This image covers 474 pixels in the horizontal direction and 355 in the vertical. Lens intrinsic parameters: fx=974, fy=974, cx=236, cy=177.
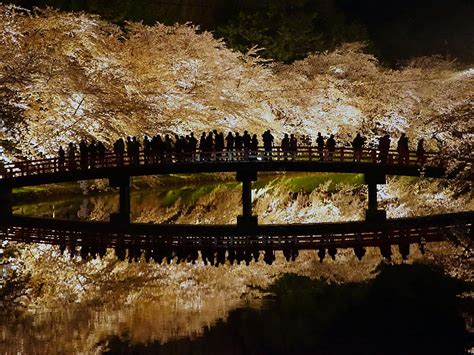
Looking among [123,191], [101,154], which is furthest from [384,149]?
[101,154]

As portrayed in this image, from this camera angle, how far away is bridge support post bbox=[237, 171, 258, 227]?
28.6 meters

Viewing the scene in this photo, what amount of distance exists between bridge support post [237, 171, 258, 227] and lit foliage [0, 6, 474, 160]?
573cm

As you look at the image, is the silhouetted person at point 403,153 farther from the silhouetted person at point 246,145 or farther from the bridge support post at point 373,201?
the silhouetted person at point 246,145

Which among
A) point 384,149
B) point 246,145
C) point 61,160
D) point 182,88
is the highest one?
point 182,88

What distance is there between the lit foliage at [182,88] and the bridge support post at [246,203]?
5730mm

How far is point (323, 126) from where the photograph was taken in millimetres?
41188

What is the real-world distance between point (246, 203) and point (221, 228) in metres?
2.11

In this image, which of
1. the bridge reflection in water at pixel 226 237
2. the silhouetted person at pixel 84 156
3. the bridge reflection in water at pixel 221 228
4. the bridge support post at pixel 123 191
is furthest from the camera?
the bridge support post at pixel 123 191

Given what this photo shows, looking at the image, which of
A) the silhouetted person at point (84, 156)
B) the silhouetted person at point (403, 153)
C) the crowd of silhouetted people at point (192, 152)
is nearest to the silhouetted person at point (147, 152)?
the crowd of silhouetted people at point (192, 152)

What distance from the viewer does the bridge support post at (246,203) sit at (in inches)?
1125

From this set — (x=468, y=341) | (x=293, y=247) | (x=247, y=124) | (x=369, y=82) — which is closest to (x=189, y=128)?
(x=247, y=124)

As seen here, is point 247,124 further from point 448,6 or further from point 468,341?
point 448,6

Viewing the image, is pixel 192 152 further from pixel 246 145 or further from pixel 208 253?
pixel 208 253

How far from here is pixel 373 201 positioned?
30.2 meters
